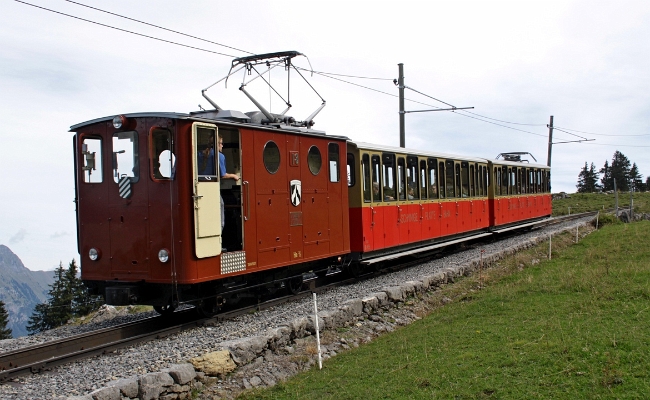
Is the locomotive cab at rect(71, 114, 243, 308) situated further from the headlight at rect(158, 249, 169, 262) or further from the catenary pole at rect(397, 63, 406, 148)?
the catenary pole at rect(397, 63, 406, 148)

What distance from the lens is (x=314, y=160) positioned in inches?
461

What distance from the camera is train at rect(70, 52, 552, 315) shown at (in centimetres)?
869

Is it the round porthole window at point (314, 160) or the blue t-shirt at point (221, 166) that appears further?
the round porthole window at point (314, 160)

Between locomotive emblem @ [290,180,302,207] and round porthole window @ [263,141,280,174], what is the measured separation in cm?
61

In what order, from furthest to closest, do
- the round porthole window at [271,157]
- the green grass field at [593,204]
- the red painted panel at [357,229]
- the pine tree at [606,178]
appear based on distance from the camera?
1. the pine tree at [606,178]
2. the green grass field at [593,204]
3. the red painted panel at [357,229]
4. the round porthole window at [271,157]

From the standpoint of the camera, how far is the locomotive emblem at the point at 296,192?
10.9 meters

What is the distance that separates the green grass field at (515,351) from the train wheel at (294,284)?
2.61m

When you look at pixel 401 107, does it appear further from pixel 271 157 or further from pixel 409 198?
pixel 271 157

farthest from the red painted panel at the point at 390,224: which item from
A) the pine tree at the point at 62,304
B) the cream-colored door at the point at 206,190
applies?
the pine tree at the point at 62,304

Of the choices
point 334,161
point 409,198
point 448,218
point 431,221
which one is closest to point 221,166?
point 334,161

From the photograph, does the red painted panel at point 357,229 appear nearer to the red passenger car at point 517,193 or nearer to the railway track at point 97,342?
the railway track at point 97,342

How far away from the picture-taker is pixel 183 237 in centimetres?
856

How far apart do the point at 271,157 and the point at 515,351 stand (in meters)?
5.34

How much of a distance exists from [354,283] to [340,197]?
6.63 ft
